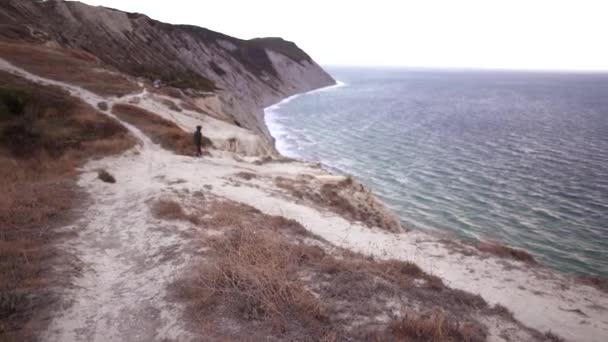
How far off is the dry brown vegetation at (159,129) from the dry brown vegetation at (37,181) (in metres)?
1.88

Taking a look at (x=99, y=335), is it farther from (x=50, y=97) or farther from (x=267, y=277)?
(x=50, y=97)

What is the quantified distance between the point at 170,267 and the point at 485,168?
36.2m

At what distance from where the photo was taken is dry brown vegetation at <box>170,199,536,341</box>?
6.29 m

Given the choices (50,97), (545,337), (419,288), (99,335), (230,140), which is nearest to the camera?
(99,335)

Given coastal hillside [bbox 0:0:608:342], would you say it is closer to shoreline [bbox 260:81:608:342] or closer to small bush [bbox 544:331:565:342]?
shoreline [bbox 260:81:608:342]

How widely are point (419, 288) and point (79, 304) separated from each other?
7.13 metres

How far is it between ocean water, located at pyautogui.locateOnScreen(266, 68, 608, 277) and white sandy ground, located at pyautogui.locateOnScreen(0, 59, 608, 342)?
483 inches

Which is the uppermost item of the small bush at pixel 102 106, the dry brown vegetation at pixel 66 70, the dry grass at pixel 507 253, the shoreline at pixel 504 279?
the dry brown vegetation at pixel 66 70

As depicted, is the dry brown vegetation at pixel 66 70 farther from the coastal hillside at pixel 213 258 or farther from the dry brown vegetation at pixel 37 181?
the coastal hillside at pixel 213 258

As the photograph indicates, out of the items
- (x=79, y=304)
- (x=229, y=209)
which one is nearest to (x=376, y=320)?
(x=79, y=304)

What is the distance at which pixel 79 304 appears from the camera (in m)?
6.95

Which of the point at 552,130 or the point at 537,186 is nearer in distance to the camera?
the point at 537,186

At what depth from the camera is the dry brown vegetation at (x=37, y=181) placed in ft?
22.4

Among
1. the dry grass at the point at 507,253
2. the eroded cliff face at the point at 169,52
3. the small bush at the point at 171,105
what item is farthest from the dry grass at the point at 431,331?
the eroded cliff face at the point at 169,52
